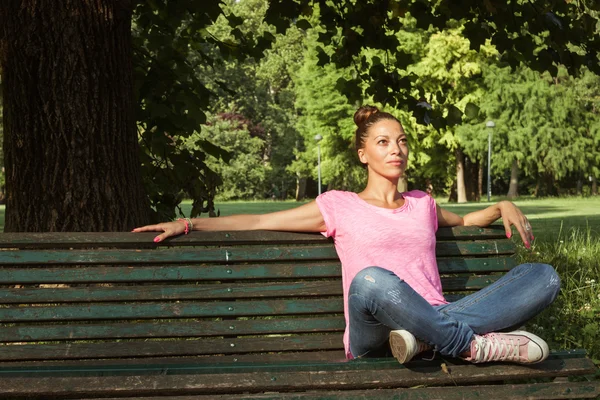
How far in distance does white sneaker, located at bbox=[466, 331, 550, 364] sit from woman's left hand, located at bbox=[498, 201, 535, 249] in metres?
0.70

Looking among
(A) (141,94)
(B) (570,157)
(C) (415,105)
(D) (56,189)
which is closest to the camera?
(D) (56,189)

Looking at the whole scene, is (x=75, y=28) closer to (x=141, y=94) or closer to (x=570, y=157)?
(x=141, y=94)

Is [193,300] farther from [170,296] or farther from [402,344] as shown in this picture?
[402,344]

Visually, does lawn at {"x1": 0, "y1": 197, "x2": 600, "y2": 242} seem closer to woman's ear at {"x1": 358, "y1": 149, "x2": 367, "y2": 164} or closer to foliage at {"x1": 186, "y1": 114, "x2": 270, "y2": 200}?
woman's ear at {"x1": 358, "y1": 149, "x2": 367, "y2": 164}

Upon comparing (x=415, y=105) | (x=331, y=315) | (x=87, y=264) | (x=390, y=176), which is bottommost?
(x=331, y=315)

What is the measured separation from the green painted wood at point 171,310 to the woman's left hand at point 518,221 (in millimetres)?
888

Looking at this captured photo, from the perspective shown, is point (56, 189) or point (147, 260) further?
point (56, 189)

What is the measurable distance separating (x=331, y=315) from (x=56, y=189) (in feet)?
5.79

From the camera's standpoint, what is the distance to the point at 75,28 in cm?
511

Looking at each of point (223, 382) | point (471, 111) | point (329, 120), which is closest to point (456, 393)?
point (223, 382)

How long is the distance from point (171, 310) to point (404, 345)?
118cm

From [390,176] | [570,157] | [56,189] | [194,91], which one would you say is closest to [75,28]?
[56,189]

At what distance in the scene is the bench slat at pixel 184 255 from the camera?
13.3 ft

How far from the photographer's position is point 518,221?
422 cm
